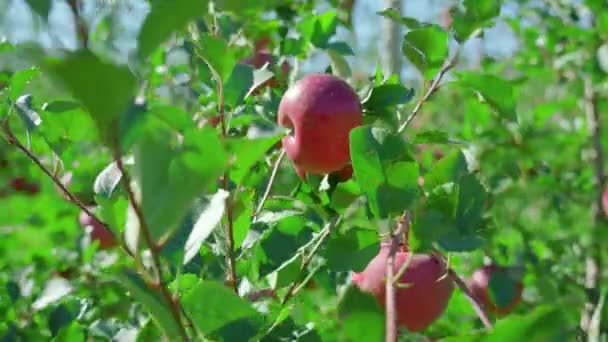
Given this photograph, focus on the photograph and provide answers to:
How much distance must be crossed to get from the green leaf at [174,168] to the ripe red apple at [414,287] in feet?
1.47

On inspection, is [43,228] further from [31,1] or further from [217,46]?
[31,1]

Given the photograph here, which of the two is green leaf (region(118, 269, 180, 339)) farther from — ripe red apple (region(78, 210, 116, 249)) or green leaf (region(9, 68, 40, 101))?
ripe red apple (region(78, 210, 116, 249))

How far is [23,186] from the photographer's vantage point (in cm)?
225

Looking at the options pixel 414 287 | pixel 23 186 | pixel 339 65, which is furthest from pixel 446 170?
pixel 23 186

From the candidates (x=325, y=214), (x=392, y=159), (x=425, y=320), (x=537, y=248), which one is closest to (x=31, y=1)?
(x=392, y=159)

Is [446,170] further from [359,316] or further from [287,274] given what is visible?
[359,316]

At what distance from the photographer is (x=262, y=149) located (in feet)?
1.75

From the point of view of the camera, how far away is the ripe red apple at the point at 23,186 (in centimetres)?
225

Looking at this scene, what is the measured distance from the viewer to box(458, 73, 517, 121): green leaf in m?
0.79

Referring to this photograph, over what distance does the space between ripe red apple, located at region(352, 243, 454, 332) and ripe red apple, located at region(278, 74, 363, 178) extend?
0.12m

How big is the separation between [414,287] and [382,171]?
0.69 feet

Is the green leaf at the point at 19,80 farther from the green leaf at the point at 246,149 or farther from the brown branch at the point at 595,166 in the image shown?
the brown branch at the point at 595,166

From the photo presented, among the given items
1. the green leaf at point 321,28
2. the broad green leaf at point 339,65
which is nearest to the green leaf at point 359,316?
the broad green leaf at point 339,65

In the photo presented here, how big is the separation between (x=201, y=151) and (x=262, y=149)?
0.53 ft
